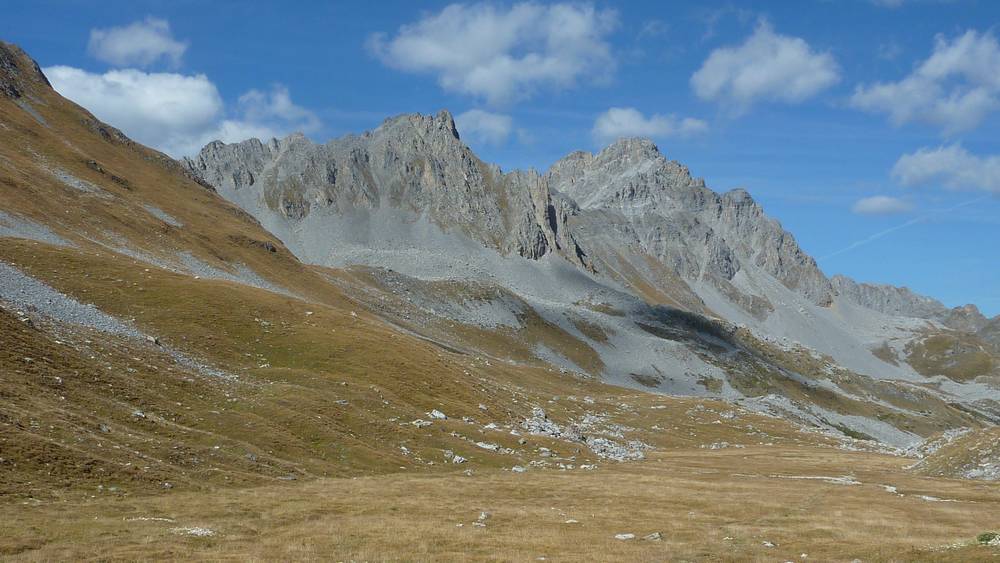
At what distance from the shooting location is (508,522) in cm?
4178

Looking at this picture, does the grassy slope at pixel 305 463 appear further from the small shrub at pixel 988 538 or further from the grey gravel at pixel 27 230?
the grey gravel at pixel 27 230

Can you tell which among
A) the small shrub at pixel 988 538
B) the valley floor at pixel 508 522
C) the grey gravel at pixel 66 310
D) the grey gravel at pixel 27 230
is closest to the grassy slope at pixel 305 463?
the valley floor at pixel 508 522

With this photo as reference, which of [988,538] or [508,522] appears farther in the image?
[508,522]

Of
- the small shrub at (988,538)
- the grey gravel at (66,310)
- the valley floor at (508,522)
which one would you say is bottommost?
the valley floor at (508,522)

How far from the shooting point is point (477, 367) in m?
142

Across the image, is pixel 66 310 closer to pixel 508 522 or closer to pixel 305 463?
pixel 305 463

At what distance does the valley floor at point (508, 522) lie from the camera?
3042 centimetres

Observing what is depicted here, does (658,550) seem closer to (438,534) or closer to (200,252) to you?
(438,534)

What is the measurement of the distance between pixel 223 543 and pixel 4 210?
349 ft

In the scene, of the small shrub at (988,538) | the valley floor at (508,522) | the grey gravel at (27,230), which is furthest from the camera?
the grey gravel at (27,230)

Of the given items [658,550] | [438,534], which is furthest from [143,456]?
[658,550]

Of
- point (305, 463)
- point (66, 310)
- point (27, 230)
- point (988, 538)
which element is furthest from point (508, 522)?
point (27, 230)

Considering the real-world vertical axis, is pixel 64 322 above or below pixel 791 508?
above

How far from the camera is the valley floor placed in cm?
3042
